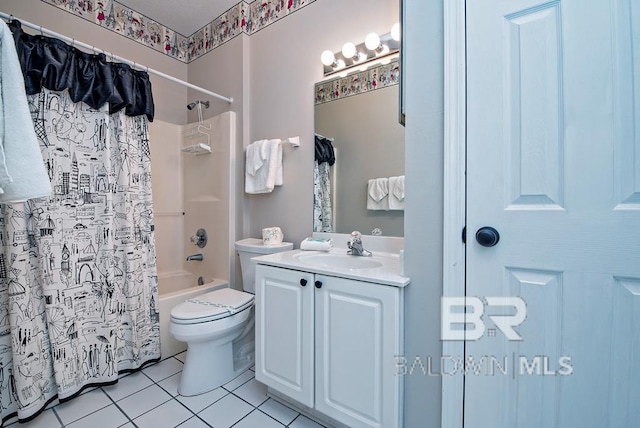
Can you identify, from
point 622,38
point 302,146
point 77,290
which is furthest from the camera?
point 302,146

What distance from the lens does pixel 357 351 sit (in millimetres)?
1061

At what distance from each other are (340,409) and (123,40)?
3.16 meters

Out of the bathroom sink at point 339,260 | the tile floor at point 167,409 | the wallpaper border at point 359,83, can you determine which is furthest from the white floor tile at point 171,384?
the wallpaper border at point 359,83

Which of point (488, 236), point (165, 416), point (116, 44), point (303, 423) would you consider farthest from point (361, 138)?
point (116, 44)

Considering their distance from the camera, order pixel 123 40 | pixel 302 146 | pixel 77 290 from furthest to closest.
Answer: pixel 123 40, pixel 302 146, pixel 77 290

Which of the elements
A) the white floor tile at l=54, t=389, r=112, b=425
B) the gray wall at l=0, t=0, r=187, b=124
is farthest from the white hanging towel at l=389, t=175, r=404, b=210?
the gray wall at l=0, t=0, r=187, b=124

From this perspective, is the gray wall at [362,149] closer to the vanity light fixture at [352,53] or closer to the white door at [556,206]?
the vanity light fixture at [352,53]

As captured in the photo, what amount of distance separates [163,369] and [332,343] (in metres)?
1.31

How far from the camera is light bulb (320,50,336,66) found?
1.68 metres

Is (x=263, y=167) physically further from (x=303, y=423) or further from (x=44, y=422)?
(x=44, y=422)

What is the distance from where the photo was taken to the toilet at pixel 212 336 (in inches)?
55.4

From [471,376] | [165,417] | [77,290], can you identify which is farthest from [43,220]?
[471,376]

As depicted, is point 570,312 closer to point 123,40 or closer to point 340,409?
point 340,409

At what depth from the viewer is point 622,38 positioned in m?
0.72
